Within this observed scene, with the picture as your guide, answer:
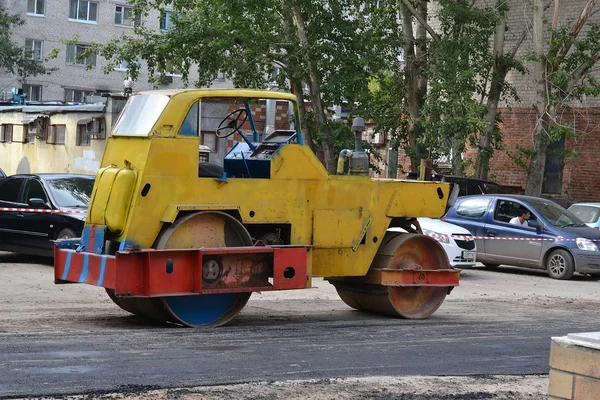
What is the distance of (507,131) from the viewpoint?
35500mm

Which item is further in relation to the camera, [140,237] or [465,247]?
[465,247]

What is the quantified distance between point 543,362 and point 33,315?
5.69 m

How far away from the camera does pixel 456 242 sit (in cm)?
2084

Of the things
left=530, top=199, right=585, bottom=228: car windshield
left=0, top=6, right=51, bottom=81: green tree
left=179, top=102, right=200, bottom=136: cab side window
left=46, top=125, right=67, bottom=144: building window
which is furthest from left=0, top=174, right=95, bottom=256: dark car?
left=0, top=6, right=51, bottom=81: green tree

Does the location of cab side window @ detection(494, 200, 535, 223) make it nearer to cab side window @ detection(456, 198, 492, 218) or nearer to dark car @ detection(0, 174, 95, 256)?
cab side window @ detection(456, 198, 492, 218)

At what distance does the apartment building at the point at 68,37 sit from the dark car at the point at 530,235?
3938 centimetres

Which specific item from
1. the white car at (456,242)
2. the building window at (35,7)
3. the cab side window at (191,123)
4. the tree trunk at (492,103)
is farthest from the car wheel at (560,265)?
the building window at (35,7)

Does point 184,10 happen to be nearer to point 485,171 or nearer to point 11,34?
point 485,171

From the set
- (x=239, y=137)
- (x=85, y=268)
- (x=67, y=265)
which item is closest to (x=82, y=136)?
(x=239, y=137)

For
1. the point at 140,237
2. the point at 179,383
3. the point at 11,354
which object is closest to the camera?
the point at 179,383

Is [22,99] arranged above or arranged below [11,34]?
below

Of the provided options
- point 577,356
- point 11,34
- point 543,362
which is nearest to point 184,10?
point 543,362

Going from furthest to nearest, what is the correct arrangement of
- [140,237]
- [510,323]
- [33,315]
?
[510,323]
[33,315]
[140,237]

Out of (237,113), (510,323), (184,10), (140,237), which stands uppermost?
(184,10)
